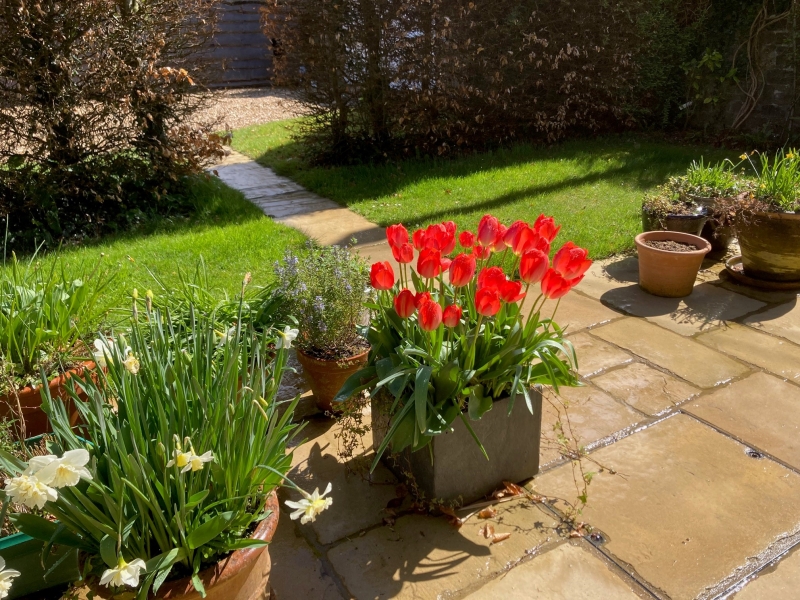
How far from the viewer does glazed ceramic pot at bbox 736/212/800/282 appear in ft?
13.5

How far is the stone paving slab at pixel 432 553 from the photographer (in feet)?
6.61

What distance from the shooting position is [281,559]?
214 cm

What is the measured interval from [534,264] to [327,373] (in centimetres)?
115

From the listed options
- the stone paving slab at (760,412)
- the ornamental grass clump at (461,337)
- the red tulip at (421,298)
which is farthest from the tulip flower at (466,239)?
the stone paving slab at (760,412)

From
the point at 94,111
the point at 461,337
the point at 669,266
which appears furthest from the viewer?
the point at 94,111

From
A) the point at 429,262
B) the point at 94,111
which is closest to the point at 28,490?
the point at 429,262

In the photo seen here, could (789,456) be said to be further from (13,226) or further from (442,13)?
(442,13)

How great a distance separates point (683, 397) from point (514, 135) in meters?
5.72

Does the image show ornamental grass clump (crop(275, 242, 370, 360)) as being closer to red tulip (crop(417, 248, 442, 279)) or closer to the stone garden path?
the stone garden path

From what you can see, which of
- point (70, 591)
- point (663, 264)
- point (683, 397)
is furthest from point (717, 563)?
point (663, 264)

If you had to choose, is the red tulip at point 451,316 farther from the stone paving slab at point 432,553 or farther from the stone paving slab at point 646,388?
the stone paving slab at point 646,388

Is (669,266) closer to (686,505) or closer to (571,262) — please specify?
(686,505)

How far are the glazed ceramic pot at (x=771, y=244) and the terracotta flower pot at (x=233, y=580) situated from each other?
12.2ft

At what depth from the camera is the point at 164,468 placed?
1575 mm
